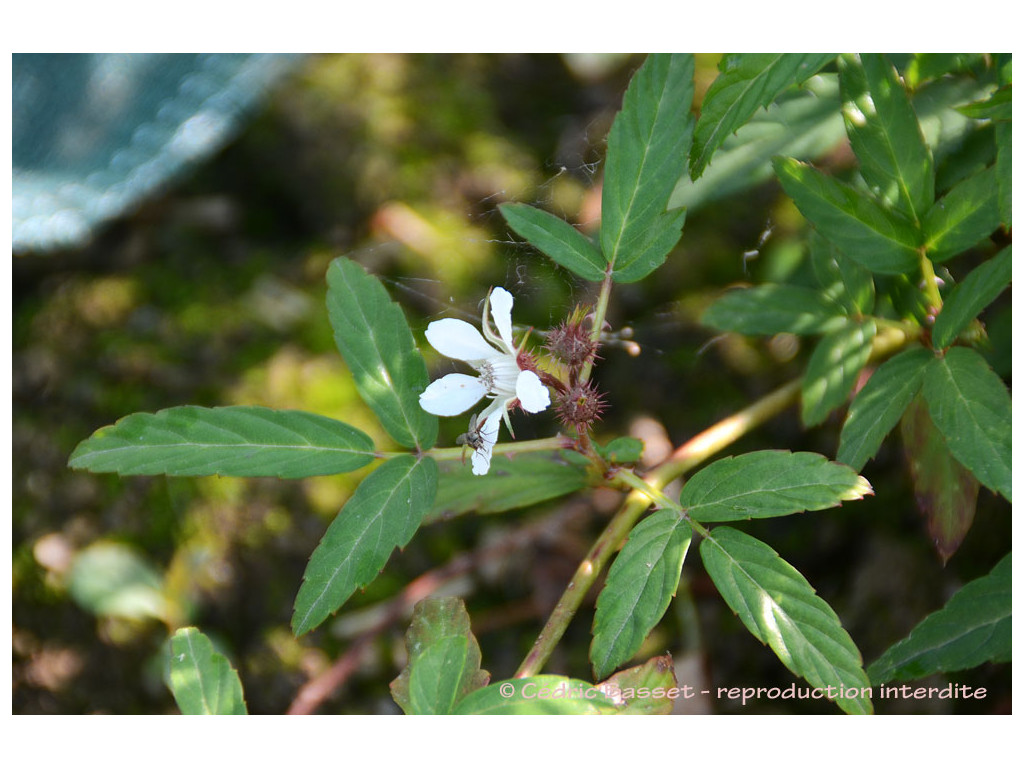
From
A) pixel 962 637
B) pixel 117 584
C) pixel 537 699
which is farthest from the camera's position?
pixel 117 584

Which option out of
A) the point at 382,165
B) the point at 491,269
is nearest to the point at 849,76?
the point at 491,269

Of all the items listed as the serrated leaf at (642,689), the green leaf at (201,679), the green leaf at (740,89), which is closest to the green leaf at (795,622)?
the serrated leaf at (642,689)

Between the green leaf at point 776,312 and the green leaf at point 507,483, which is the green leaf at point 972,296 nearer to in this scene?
the green leaf at point 776,312

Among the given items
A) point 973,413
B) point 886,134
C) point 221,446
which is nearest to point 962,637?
point 973,413

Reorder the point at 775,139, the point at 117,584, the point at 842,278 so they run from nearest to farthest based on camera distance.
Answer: the point at 842,278 → the point at 775,139 → the point at 117,584

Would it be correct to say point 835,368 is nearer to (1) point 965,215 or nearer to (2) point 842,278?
(2) point 842,278

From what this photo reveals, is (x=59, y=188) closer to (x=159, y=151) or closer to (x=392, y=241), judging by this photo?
(x=159, y=151)

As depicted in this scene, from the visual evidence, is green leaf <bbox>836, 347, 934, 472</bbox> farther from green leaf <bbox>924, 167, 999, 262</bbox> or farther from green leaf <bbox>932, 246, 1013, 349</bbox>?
green leaf <bbox>924, 167, 999, 262</bbox>
